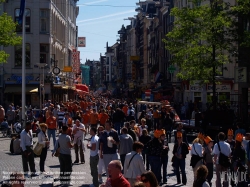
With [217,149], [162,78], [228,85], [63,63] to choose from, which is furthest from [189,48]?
[162,78]

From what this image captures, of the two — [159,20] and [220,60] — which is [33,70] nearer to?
[220,60]

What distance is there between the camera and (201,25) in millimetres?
32219

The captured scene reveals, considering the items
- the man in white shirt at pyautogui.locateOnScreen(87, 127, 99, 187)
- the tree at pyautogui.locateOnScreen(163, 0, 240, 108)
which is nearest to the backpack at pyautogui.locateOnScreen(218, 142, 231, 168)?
the man in white shirt at pyautogui.locateOnScreen(87, 127, 99, 187)

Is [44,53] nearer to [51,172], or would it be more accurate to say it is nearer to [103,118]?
[103,118]

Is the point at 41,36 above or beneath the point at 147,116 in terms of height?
above

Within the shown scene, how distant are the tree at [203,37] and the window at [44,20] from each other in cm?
1904

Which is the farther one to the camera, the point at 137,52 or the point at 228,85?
the point at 137,52

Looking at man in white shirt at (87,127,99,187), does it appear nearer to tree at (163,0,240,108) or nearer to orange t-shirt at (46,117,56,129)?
orange t-shirt at (46,117,56,129)

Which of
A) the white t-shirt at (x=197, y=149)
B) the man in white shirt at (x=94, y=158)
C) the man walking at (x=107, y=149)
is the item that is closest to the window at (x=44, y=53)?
the man in white shirt at (x=94, y=158)

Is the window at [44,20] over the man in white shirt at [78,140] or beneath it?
over

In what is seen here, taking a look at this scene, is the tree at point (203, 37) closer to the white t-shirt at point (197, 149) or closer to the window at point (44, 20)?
the white t-shirt at point (197, 149)

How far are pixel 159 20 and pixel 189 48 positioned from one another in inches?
1818

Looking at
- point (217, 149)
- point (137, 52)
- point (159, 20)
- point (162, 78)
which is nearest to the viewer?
point (217, 149)

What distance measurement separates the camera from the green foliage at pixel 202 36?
3188 cm
